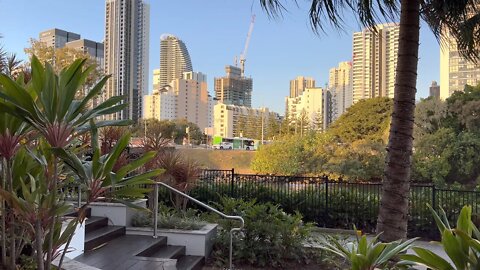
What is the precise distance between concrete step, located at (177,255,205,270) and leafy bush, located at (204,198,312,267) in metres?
0.28

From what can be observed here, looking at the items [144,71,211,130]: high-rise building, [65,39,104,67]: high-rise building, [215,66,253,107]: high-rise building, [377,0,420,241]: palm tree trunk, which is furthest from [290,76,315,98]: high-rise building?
[377,0,420,241]: palm tree trunk

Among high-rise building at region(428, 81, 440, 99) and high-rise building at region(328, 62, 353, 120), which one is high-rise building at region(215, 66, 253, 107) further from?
high-rise building at region(428, 81, 440, 99)

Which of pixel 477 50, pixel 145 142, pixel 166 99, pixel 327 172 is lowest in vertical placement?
pixel 327 172

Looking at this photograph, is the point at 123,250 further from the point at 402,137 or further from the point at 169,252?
the point at 402,137

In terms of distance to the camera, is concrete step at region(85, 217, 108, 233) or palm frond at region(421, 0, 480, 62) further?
concrete step at region(85, 217, 108, 233)

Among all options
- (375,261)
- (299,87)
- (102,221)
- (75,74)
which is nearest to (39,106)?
(75,74)

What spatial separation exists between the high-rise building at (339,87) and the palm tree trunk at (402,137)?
213 feet

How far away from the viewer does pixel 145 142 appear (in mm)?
10039

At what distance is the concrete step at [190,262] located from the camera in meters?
6.05

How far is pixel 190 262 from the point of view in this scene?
20.6 ft

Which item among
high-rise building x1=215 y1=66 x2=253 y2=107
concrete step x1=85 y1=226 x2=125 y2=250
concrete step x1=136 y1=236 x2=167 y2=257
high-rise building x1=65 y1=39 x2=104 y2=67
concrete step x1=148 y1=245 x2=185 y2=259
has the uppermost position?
high-rise building x1=215 y1=66 x2=253 y2=107

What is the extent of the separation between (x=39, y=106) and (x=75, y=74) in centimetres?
39

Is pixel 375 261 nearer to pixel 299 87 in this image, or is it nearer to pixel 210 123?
pixel 210 123

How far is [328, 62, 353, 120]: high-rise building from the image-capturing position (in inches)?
2813
